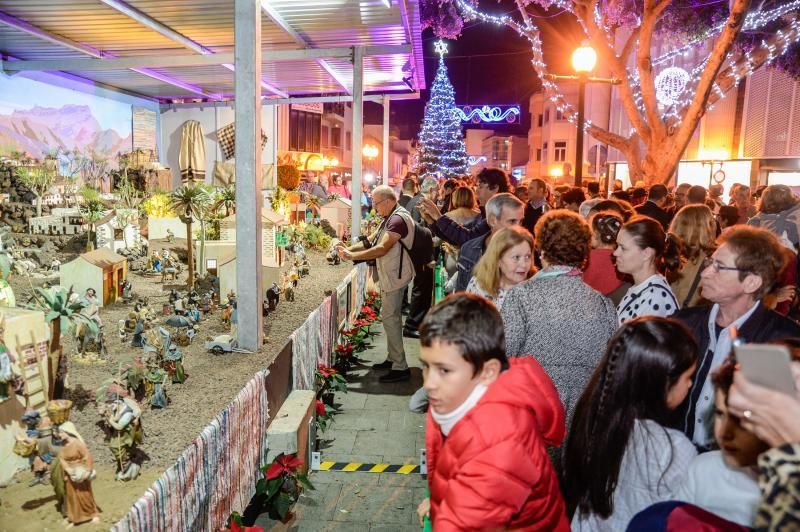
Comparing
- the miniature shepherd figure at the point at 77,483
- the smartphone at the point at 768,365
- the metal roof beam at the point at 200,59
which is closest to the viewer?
the smartphone at the point at 768,365

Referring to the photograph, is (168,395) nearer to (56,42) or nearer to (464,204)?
(464,204)

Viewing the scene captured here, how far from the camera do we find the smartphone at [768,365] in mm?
1087

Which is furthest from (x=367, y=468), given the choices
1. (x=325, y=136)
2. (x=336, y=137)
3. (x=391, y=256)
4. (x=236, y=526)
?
(x=336, y=137)

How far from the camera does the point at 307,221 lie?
12.8 m

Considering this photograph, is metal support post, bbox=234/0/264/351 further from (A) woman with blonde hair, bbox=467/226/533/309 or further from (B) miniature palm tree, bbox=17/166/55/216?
(B) miniature palm tree, bbox=17/166/55/216

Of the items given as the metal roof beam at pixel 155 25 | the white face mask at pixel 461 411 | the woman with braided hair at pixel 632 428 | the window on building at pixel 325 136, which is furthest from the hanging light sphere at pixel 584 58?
the window on building at pixel 325 136

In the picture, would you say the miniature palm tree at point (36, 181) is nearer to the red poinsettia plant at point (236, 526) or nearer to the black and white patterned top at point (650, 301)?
the red poinsettia plant at point (236, 526)

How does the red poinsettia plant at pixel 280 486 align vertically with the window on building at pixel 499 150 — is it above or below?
below

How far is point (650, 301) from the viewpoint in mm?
3398

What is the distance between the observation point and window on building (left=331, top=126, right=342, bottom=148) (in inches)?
1711

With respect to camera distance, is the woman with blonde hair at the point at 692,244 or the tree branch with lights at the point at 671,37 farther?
the tree branch with lights at the point at 671,37

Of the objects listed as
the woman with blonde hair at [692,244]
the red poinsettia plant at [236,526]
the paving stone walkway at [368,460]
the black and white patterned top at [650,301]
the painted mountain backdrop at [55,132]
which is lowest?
the paving stone walkway at [368,460]

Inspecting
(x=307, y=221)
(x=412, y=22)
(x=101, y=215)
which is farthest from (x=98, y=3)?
(x=307, y=221)

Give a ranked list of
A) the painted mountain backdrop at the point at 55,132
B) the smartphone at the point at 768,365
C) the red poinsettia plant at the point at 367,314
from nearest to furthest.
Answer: the smartphone at the point at 768,365
the red poinsettia plant at the point at 367,314
the painted mountain backdrop at the point at 55,132
